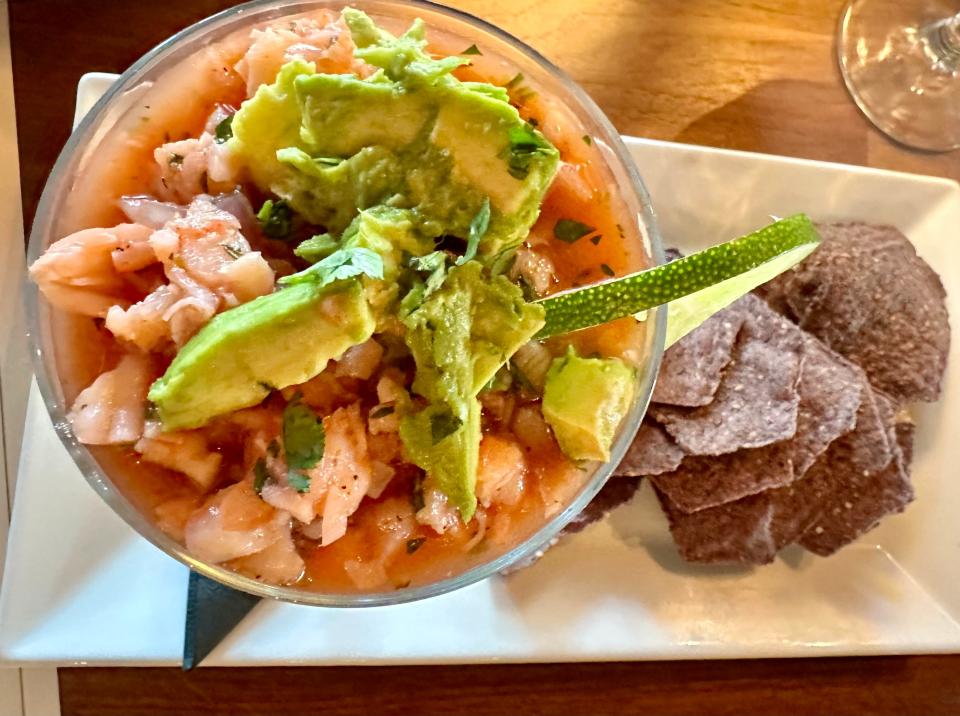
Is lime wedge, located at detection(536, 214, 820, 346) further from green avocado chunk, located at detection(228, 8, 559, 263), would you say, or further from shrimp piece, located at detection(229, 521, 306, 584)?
shrimp piece, located at detection(229, 521, 306, 584)

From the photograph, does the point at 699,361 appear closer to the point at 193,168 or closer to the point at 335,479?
the point at 335,479

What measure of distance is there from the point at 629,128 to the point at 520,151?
92 cm

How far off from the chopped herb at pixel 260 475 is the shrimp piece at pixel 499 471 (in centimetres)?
31

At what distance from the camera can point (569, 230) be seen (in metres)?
1.38

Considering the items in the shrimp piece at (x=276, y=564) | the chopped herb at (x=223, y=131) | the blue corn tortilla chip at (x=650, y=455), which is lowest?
the blue corn tortilla chip at (x=650, y=455)

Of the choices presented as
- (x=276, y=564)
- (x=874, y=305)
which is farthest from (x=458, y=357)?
(x=874, y=305)

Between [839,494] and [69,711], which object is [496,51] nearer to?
[839,494]

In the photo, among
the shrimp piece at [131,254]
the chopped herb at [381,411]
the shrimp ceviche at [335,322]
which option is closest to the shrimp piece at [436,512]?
the shrimp ceviche at [335,322]

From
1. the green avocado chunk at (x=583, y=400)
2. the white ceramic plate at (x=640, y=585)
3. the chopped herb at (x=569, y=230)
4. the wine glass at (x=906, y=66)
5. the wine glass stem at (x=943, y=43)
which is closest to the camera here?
the green avocado chunk at (x=583, y=400)

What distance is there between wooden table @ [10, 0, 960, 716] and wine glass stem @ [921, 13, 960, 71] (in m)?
0.36

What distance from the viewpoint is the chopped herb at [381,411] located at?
3.88ft

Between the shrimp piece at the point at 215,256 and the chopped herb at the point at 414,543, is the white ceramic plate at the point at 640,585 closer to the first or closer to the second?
the chopped herb at the point at 414,543

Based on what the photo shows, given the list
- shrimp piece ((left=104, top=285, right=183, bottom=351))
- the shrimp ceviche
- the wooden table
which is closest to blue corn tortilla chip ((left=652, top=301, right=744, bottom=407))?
the shrimp ceviche

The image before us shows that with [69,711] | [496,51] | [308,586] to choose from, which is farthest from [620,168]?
[69,711]
